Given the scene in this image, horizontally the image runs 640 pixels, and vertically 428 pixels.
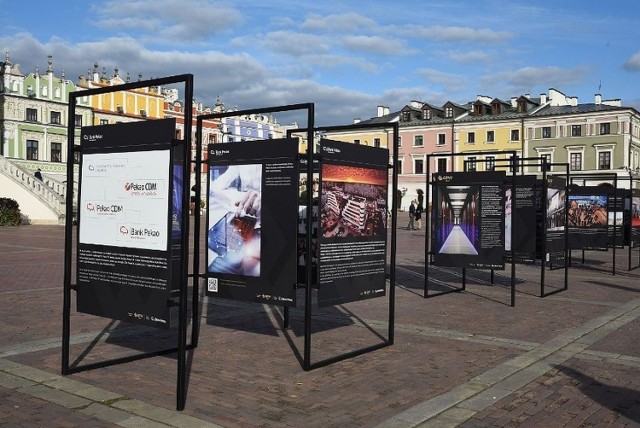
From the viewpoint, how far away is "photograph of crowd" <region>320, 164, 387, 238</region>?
6758 mm

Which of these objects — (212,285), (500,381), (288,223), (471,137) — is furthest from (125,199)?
(471,137)

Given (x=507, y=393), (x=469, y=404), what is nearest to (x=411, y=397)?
(x=469, y=404)

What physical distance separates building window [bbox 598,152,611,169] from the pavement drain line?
63.9m

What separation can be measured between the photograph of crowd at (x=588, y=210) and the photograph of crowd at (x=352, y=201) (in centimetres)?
1104

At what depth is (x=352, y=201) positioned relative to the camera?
23.3 ft

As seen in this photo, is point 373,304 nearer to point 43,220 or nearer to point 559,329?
point 559,329

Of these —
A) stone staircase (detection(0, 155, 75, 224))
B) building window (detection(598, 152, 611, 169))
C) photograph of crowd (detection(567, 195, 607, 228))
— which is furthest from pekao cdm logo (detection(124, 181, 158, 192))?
building window (detection(598, 152, 611, 169))

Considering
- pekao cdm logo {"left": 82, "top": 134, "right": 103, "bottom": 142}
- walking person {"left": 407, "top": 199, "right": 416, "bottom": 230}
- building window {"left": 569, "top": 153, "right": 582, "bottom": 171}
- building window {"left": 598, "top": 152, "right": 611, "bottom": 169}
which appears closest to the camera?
pekao cdm logo {"left": 82, "top": 134, "right": 103, "bottom": 142}

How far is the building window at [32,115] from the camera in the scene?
59406mm

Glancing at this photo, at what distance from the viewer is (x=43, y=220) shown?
1529 inches

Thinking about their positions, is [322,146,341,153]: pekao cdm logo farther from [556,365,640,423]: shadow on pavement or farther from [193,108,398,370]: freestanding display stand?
[556,365,640,423]: shadow on pavement

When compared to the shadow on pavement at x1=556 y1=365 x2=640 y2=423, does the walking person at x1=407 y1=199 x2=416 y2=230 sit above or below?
above

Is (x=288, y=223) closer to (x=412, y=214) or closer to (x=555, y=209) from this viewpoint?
(x=555, y=209)

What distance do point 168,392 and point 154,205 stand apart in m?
1.62
